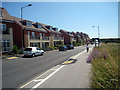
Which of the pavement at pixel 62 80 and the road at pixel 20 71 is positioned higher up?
the pavement at pixel 62 80

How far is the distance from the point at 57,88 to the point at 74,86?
72cm

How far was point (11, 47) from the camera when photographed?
20.8 meters

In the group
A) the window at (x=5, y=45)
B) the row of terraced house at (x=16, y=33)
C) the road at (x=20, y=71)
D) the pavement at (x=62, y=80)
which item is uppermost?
the row of terraced house at (x=16, y=33)

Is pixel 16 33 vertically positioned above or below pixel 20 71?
above

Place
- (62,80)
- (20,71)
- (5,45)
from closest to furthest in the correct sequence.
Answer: (62,80)
(20,71)
(5,45)

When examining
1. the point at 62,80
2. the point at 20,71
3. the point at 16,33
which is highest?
the point at 16,33

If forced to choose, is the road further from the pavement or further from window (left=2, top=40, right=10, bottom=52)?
window (left=2, top=40, right=10, bottom=52)

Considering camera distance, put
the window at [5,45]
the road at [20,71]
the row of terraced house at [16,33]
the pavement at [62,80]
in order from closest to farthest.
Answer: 1. the pavement at [62,80]
2. the road at [20,71]
3. the window at [5,45]
4. the row of terraced house at [16,33]

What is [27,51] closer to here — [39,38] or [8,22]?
[8,22]

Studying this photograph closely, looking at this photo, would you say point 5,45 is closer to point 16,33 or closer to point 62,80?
point 16,33

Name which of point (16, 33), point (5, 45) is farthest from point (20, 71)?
point (16, 33)

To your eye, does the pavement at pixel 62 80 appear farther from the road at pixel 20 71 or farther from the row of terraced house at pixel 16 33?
the row of terraced house at pixel 16 33

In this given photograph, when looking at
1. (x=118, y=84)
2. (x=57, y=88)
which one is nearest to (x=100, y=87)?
(x=118, y=84)

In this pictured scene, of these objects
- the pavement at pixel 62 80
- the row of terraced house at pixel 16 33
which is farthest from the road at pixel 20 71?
the row of terraced house at pixel 16 33
